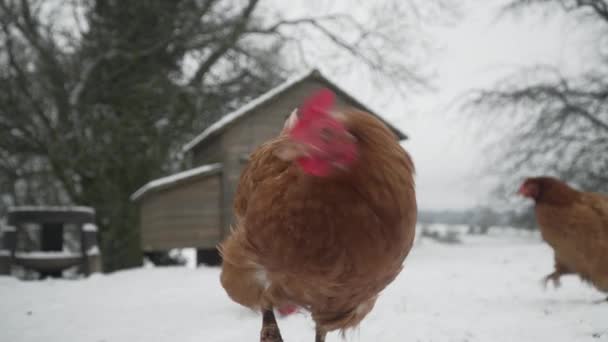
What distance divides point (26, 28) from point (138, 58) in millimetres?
2035

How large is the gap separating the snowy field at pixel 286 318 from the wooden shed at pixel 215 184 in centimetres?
58

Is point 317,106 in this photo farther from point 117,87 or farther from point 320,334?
point 117,87

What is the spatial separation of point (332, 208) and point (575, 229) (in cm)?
333

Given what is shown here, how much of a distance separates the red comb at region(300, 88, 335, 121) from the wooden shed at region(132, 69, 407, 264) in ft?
14.4

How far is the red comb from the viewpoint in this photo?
4.68ft

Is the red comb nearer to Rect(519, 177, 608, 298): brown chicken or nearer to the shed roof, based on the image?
Rect(519, 177, 608, 298): brown chicken

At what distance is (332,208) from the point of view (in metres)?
1.50

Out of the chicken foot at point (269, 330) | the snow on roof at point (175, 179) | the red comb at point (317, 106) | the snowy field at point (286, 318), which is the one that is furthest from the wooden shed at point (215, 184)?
the red comb at point (317, 106)

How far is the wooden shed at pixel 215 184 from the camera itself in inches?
223

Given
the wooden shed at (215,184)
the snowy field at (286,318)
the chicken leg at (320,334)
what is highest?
the wooden shed at (215,184)

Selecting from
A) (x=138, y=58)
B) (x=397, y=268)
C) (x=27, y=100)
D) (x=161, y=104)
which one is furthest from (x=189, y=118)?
(x=397, y=268)

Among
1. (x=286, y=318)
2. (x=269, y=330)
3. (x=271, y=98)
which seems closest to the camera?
(x=269, y=330)

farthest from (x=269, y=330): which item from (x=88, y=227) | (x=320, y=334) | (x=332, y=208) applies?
(x=88, y=227)

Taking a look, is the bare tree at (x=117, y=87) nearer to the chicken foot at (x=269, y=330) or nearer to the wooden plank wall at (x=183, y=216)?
Answer: the wooden plank wall at (x=183, y=216)
